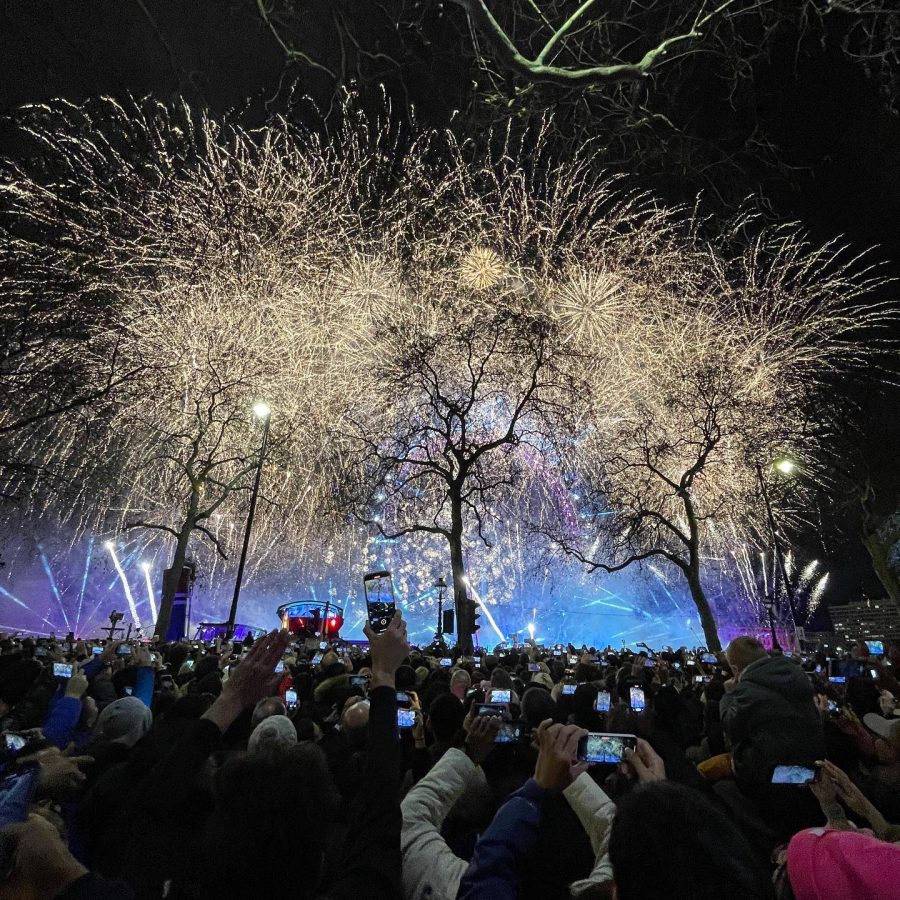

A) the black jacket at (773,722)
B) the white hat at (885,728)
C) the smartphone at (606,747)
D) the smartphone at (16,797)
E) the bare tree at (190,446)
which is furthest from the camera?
the bare tree at (190,446)

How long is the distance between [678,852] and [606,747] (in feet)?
4.21

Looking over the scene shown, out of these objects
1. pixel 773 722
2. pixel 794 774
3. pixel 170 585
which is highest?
pixel 170 585

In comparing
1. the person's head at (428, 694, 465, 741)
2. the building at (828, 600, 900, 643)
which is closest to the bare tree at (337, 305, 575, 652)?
the person's head at (428, 694, 465, 741)

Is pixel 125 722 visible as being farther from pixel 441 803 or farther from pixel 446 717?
pixel 441 803

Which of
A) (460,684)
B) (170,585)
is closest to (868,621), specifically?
(460,684)

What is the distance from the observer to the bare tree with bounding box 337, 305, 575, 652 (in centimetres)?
2562

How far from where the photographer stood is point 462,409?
25859mm

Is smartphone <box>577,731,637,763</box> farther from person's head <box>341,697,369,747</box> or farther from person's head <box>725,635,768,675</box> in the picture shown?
person's head <box>725,635,768,675</box>

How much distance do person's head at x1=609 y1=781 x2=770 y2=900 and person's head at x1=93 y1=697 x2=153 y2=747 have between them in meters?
4.17

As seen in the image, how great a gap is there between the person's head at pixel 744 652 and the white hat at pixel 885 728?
903mm

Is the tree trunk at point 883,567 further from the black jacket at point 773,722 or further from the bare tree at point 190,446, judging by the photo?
the bare tree at point 190,446

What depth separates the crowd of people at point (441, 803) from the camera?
1650 mm

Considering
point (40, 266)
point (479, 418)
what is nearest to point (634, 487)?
point (479, 418)

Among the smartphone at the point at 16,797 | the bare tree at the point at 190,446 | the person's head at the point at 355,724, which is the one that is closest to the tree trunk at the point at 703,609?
the bare tree at the point at 190,446
